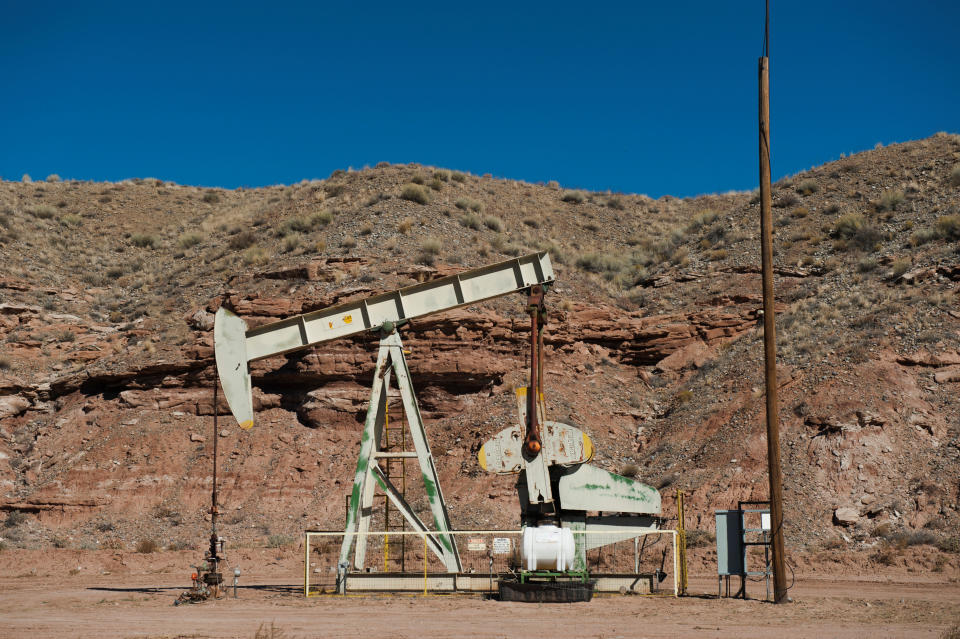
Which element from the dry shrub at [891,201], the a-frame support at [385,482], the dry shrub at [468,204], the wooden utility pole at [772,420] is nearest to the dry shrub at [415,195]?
the dry shrub at [468,204]

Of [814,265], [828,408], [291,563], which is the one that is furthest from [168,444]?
[814,265]

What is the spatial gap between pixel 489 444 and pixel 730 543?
430 cm

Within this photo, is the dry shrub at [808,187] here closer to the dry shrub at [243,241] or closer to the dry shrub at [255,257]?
the dry shrub at [255,257]

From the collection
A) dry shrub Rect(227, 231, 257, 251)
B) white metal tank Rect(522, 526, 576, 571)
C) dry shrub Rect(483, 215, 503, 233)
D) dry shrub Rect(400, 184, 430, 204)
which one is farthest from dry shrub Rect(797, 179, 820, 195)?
white metal tank Rect(522, 526, 576, 571)

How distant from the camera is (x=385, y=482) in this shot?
1647 cm

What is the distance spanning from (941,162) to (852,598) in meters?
29.2

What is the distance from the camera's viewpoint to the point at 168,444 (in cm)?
2616

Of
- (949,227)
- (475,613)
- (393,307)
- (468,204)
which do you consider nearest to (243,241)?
(468,204)

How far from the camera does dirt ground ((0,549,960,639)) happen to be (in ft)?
37.9

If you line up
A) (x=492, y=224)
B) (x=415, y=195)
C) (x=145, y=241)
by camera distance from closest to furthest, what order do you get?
(x=415, y=195) → (x=492, y=224) → (x=145, y=241)

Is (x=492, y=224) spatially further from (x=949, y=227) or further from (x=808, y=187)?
(x=949, y=227)

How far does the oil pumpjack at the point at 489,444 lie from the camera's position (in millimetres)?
15211

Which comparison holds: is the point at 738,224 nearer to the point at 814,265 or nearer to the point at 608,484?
the point at 814,265

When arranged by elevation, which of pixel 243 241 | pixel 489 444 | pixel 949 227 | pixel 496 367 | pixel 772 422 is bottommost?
pixel 489 444
